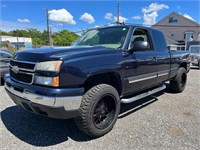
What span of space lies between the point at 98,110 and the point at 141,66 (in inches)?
53.6

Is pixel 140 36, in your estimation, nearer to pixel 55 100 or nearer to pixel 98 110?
pixel 98 110

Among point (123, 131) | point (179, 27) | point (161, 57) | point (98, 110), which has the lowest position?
point (123, 131)

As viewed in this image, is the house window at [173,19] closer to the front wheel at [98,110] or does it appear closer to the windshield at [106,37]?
the windshield at [106,37]

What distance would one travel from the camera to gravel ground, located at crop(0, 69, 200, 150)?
2891 mm

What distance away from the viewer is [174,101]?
5.19 meters

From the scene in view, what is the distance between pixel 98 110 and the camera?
10.6 ft

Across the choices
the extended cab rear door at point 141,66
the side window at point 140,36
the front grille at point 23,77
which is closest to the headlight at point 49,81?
the front grille at point 23,77

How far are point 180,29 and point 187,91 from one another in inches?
1448

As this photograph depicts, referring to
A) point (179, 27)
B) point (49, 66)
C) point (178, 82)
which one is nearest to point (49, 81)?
point (49, 66)

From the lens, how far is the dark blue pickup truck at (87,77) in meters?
2.57

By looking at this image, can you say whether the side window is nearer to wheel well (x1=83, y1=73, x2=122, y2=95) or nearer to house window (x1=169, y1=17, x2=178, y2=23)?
wheel well (x1=83, y1=73, x2=122, y2=95)

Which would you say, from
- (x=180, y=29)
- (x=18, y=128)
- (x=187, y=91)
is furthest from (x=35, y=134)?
(x=180, y=29)

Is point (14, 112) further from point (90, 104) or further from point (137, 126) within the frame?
point (137, 126)

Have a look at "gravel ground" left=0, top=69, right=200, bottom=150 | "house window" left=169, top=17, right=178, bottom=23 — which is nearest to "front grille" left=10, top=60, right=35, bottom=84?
"gravel ground" left=0, top=69, right=200, bottom=150
